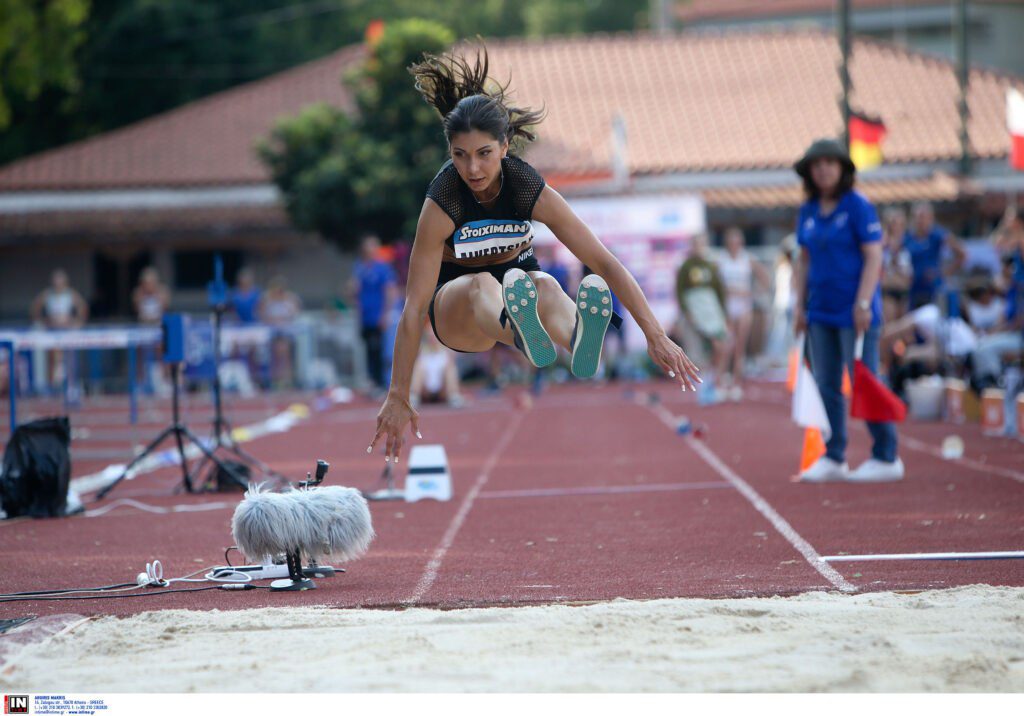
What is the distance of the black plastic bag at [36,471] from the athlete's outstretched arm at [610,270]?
4048 mm

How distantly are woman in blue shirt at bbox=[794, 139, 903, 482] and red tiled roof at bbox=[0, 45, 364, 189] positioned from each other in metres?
21.7

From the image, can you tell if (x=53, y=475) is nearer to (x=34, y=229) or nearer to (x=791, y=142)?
(x=34, y=229)

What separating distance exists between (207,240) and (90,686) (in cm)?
2531

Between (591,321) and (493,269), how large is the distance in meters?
0.68

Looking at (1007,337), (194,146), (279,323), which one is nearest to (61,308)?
(279,323)

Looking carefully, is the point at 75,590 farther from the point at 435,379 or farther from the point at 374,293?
the point at 374,293

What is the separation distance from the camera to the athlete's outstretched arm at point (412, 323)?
211 inches

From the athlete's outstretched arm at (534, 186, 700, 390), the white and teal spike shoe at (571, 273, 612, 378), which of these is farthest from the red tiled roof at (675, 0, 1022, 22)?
the white and teal spike shoe at (571, 273, 612, 378)

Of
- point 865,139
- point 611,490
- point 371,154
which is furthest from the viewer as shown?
point 371,154

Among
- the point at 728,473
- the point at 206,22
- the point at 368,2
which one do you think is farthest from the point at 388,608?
the point at 368,2

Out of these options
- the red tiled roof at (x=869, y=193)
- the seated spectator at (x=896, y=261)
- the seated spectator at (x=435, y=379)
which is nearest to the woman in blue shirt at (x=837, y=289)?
the seated spectator at (x=896, y=261)

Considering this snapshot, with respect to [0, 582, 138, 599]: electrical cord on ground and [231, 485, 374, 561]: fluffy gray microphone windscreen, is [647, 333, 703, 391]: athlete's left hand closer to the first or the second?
[231, 485, 374, 561]: fluffy gray microphone windscreen

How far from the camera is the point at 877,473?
28.7 ft
